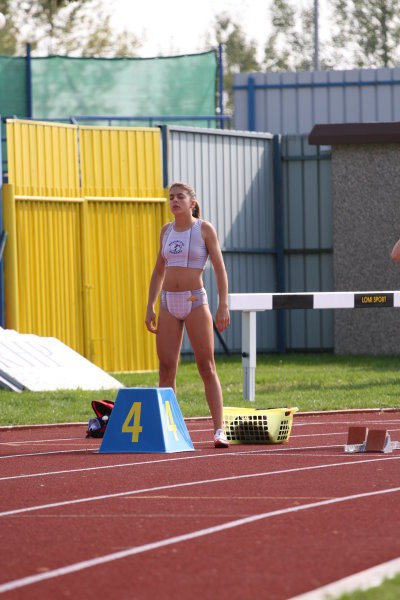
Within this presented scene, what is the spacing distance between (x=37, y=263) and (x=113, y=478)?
12.2 m

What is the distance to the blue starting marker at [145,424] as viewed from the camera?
10.7 m

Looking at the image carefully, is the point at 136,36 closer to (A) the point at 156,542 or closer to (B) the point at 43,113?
(B) the point at 43,113

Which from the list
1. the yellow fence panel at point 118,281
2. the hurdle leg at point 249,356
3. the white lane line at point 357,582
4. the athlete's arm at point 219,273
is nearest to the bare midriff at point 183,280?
the athlete's arm at point 219,273

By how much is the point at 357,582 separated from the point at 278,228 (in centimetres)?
2023

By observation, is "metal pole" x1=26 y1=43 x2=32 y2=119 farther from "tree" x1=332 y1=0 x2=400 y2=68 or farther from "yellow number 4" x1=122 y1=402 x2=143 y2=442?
"tree" x1=332 y1=0 x2=400 y2=68

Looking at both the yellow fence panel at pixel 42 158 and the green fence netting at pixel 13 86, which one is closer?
the yellow fence panel at pixel 42 158

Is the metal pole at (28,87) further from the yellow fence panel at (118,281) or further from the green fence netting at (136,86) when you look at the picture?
the yellow fence panel at (118,281)

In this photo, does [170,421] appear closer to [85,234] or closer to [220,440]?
[220,440]

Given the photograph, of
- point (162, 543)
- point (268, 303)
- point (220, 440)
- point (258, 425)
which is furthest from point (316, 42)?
point (162, 543)

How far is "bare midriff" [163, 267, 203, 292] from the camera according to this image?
1091cm

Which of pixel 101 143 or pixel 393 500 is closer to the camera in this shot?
pixel 393 500

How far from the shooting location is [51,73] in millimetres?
27141

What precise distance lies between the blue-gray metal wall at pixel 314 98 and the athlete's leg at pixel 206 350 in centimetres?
1969

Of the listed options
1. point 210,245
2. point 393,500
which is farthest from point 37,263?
point 393,500
